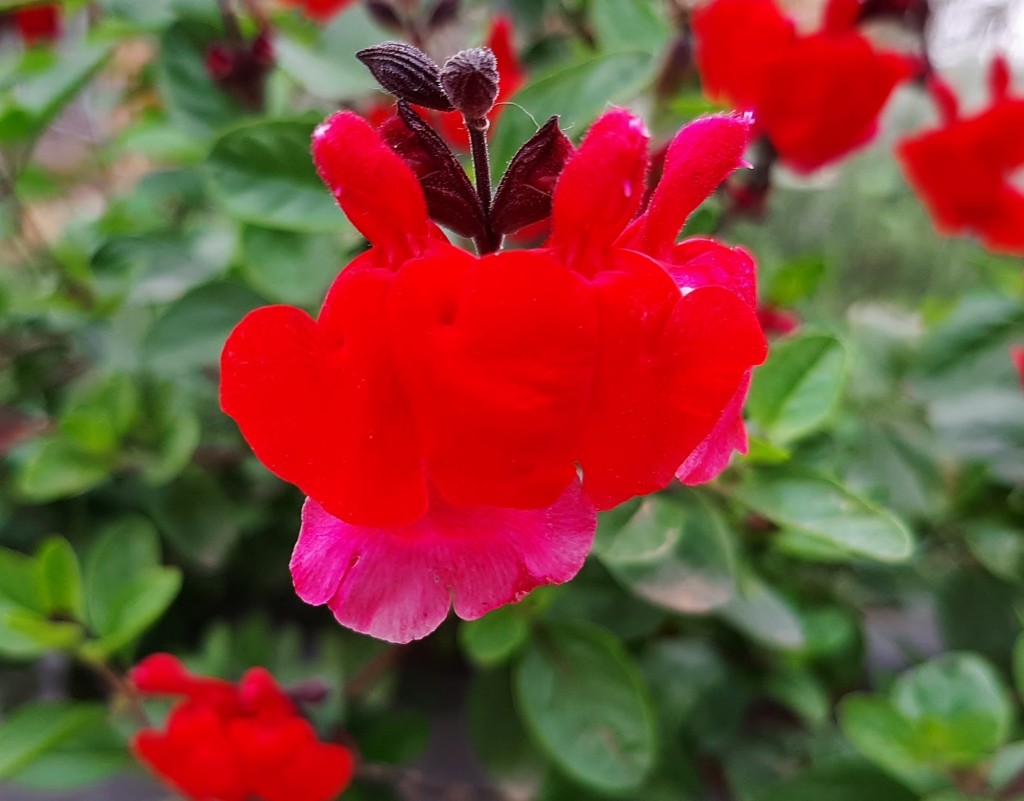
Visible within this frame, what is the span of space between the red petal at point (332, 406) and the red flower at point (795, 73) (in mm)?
454

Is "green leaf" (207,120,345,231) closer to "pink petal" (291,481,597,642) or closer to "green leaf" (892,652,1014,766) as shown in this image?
"pink petal" (291,481,597,642)

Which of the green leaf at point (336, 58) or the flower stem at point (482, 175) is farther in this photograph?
the green leaf at point (336, 58)

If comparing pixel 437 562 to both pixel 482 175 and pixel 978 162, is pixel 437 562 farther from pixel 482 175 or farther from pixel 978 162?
pixel 978 162

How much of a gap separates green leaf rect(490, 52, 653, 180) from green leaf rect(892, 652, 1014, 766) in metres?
0.41

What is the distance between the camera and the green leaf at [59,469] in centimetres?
57

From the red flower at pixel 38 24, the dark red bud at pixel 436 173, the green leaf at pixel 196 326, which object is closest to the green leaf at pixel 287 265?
the green leaf at pixel 196 326

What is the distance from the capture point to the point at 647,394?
217mm

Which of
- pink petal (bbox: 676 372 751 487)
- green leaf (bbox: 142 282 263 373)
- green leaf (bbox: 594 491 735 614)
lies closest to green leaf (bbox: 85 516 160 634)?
green leaf (bbox: 142 282 263 373)

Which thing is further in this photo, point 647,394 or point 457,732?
point 457,732

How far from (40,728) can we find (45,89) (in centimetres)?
48

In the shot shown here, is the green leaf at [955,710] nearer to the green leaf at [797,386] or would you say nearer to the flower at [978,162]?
the green leaf at [797,386]

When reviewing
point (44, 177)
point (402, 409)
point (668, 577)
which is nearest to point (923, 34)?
point (668, 577)

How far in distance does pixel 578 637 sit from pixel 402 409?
0.33 m

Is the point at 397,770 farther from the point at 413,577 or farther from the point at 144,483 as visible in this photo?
the point at 413,577
